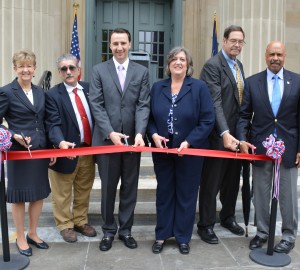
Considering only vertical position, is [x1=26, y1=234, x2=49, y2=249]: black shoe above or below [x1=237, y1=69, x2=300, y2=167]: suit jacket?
below

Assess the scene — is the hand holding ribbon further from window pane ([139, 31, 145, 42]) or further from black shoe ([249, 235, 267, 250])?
window pane ([139, 31, 145, 42])

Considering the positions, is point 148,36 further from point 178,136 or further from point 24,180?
point 24,180

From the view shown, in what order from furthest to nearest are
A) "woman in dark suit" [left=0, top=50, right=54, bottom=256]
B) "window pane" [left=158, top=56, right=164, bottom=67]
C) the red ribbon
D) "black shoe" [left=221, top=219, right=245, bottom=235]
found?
"window pane" [left=158, top=56, right=164, bottom=67], "black shoe" [left=221, top=219, right=245, bottom=235], "woman in dark suit" [left=0, top=50, right=54, bottom=256], the red ribbon

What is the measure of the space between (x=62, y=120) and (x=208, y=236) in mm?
2039

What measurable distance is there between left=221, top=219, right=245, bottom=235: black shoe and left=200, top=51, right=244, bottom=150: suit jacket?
1.02 m

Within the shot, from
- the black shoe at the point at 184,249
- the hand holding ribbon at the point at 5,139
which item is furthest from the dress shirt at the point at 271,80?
the hand holding ribbon at the point at 5,139

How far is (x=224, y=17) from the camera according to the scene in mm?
8438

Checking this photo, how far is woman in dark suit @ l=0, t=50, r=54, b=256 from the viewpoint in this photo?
12.6 ft

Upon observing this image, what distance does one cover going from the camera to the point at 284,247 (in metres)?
4.11

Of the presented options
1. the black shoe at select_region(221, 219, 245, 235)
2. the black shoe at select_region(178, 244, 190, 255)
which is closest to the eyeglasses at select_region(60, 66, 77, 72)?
the black shoe at select_region(178, 244, 190, 255)

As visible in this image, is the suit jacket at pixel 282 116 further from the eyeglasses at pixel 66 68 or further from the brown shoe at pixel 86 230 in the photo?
the brown shoe at pixel 86 230

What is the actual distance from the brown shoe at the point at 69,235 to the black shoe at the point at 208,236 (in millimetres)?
1419

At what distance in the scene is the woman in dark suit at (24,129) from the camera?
3.85m

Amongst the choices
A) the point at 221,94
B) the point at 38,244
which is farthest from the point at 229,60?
the point at 38,244
